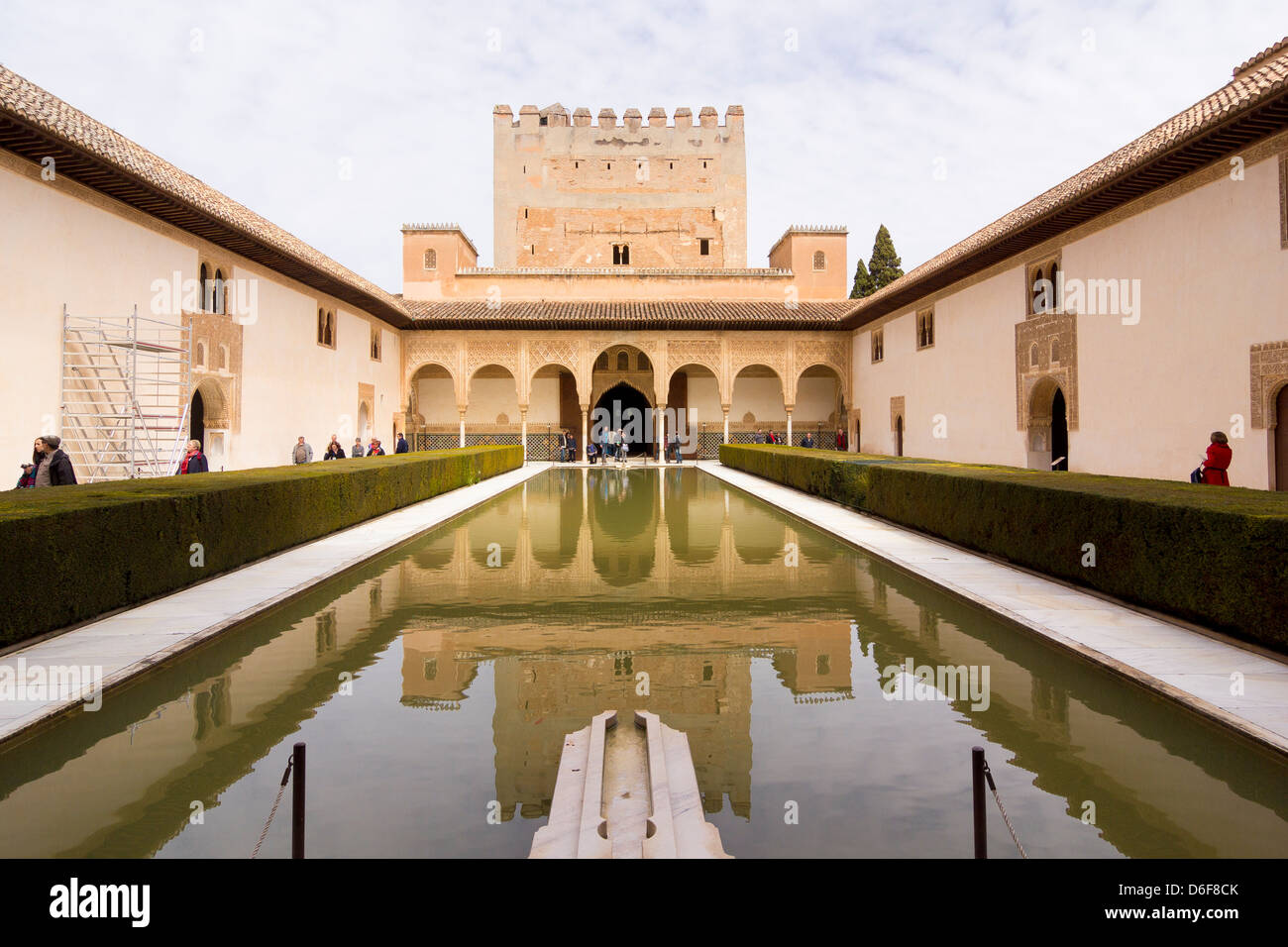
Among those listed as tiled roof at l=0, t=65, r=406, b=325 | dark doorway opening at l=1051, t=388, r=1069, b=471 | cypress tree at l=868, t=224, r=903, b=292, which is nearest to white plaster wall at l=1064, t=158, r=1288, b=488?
dark doorway opening at l=1051, t=388, r=1069, b=471

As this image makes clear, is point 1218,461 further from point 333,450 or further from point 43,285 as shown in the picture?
point 333,450

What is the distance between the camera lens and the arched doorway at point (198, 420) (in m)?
16.0

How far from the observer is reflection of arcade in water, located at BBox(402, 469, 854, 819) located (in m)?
3.41

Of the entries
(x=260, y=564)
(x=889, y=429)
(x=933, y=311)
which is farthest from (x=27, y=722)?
(x=889, y=429)

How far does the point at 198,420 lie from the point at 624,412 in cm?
1777

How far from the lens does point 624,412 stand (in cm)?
3203

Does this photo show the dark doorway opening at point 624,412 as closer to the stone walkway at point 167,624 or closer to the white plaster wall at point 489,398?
the white plaster wall at point 489,398

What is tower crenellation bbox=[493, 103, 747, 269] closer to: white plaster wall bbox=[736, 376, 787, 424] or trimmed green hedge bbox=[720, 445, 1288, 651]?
white plaster wall bbox=[736, 376, 787, 424]

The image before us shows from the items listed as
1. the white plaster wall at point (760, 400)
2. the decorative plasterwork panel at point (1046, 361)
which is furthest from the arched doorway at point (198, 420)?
the white plaster wall at point (760, 400)

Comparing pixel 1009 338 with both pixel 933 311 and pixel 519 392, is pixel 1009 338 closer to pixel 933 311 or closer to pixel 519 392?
pixel 933 311

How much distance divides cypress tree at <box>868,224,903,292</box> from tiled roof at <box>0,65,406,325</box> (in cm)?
2929
